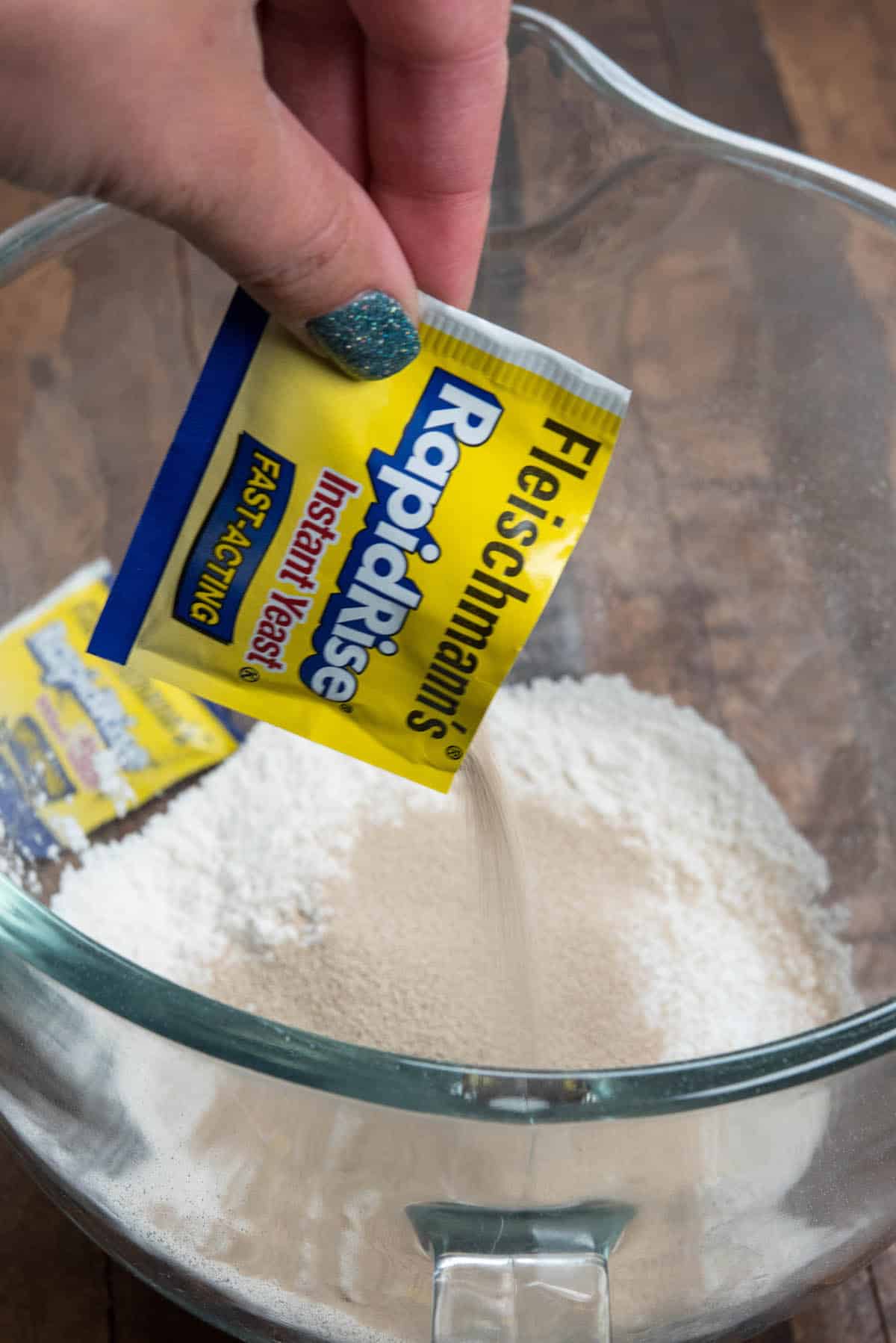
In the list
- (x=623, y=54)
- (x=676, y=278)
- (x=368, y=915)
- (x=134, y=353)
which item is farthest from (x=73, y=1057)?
(x=623, y=54)

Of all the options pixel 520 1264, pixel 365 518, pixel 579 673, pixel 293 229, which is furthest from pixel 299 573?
pixel 579 673

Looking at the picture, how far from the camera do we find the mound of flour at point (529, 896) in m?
0.66

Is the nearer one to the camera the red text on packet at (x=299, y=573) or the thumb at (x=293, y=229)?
the thumb at (x=293, y=229)

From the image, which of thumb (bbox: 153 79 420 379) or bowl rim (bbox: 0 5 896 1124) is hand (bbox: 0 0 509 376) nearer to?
thumb (bbox: 153 79 420 379)

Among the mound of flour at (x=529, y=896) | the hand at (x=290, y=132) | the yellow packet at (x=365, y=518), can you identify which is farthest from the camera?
the mound of flour at (x=529, y=896)

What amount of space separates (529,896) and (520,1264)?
27 centimetres

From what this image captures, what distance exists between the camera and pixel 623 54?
1.07 metres

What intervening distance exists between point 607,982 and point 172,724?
11.0 inches

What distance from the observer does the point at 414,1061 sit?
39 centimetres

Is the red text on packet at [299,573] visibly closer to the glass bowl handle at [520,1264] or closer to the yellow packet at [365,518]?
the yellow packet at [365,518]

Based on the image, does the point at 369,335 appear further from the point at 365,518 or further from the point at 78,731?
the point at 78,731

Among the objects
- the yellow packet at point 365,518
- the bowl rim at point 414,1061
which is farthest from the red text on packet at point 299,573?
the bowl rim at point 414,1061

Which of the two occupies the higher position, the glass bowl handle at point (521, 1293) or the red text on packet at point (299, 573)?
the red text on packet at point (299, 573)

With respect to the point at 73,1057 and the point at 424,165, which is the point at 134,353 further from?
the point at 73,1057
